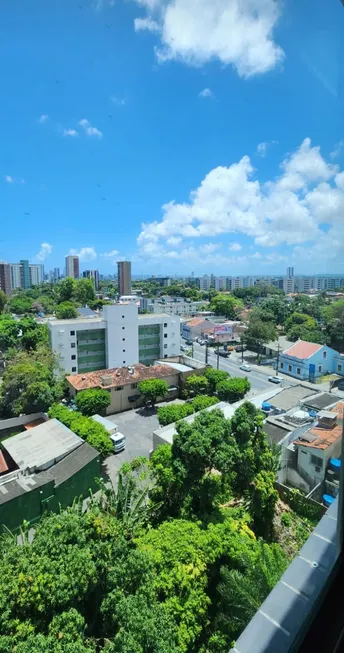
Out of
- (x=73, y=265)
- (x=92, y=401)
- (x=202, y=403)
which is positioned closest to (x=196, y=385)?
(x=202, y=403)

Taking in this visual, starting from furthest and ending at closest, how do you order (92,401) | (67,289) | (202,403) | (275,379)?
(67,289), (275,379), (92,401), (202,403)

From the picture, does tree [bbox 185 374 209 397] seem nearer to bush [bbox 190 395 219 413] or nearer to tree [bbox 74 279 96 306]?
bush [bbox 190 395 219 413]

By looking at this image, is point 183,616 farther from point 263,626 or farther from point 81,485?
point 81,485

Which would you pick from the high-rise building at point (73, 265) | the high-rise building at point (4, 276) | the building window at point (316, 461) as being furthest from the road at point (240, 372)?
the high-rise building at point (73, 265)

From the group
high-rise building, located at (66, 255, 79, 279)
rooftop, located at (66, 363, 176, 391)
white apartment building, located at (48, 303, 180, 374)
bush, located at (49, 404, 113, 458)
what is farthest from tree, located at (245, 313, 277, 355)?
high-rise building, located at (66, 255, 79, 279)

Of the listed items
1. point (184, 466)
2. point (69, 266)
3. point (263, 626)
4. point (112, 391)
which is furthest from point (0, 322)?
point (69, 266)

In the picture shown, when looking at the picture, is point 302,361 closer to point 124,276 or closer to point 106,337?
point 106,337
